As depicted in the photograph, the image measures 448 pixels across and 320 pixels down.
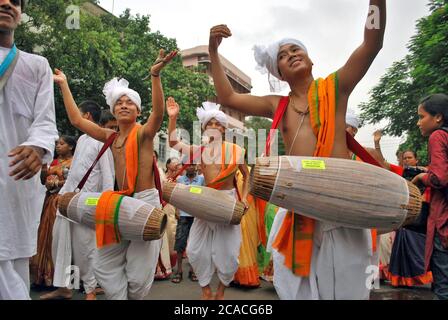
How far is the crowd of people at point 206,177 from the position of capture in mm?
2303

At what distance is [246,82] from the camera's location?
51.4 metres

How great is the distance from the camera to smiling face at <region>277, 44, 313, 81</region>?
103 inches

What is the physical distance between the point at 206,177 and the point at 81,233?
1.49 m

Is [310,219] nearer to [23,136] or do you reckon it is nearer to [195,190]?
[23,136]

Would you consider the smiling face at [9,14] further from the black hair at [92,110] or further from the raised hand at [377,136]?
the raised hand at [377,136]

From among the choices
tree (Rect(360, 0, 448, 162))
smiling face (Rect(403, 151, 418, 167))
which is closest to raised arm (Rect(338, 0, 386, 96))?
smiling face (Rect(403, 151, 418, 167))

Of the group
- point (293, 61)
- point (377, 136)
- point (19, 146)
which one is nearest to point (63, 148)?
point (19, 146)

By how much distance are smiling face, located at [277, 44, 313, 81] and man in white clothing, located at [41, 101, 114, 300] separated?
254 centimetres

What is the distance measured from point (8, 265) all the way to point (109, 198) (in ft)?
3.48

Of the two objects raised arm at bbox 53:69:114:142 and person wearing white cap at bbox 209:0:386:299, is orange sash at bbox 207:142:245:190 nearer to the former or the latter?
raised arm at bbox 53:69:114:142

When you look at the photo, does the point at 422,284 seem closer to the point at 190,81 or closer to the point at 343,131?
the point at 343,131

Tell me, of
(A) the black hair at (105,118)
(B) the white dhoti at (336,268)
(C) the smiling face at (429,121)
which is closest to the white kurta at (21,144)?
(B) the white dhoti at (336,268)

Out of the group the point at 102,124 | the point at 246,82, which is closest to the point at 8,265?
the point at 102,124

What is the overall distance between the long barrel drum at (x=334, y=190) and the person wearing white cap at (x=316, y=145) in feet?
0.82
